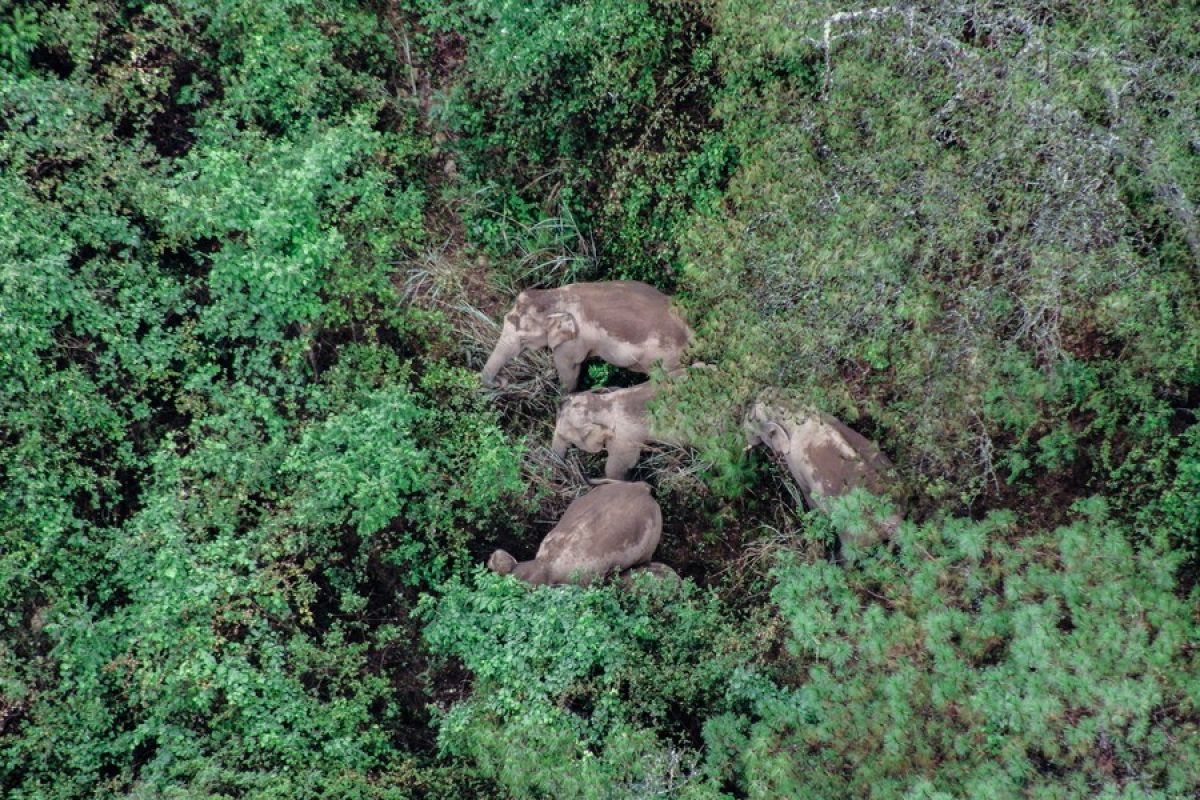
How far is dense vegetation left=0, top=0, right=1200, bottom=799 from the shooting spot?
675cm

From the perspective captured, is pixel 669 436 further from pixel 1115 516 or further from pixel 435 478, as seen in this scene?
pixel 1115 516

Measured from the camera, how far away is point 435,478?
9297mm

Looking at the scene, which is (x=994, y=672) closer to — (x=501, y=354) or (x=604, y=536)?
(x=604, y=536)

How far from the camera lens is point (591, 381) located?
10.0 m

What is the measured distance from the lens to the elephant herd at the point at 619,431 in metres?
8.61

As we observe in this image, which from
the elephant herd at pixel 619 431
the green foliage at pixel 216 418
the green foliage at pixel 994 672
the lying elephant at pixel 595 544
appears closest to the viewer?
the green foliage at pixel 994 672

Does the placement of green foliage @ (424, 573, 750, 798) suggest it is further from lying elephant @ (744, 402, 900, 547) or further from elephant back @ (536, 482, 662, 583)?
lying elephant @ (744, 402, 900, 547)

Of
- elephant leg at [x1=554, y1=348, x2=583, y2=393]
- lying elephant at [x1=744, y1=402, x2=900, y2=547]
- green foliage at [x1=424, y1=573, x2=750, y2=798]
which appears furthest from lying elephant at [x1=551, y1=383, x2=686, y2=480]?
green foliage at [x1=424, y1=573, x2=750, y2=798]

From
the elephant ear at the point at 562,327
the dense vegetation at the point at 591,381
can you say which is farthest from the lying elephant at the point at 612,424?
the elephant ear at the point at 562,327

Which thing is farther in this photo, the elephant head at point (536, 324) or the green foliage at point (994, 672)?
the elephant head at point (536, 324)

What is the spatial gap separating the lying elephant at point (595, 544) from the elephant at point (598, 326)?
4.07 ft

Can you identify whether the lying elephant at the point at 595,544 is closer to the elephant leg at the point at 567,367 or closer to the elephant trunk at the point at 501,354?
the elephant leg at the point at 567,367

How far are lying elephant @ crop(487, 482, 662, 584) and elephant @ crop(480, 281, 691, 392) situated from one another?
1241 millimetres

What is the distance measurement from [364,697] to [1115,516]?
5.81m
